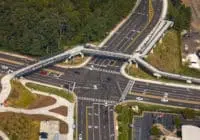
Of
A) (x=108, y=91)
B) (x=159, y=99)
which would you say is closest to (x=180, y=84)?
(x=159, y=99)

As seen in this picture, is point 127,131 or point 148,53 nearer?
point 127,131

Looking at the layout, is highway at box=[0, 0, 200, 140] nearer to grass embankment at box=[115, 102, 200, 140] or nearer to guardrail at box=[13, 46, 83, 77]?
guardrail at box=[13, 46, 83, 77]

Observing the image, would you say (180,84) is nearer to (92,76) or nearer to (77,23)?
(92,76)

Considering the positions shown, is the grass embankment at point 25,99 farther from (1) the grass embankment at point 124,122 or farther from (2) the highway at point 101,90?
(1) the grass embankment at point 124,122

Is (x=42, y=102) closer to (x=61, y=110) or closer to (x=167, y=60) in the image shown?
(x=61, y=110)

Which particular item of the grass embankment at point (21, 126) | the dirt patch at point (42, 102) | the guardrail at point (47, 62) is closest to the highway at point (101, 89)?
the guardrail at point (47, 62)

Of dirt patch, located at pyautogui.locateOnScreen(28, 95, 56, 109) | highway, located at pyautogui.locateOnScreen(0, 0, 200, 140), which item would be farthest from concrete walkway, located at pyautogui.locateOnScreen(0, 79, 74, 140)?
highway, located at pyautogui.locateOnScreen(0, 0, 200, 140)
